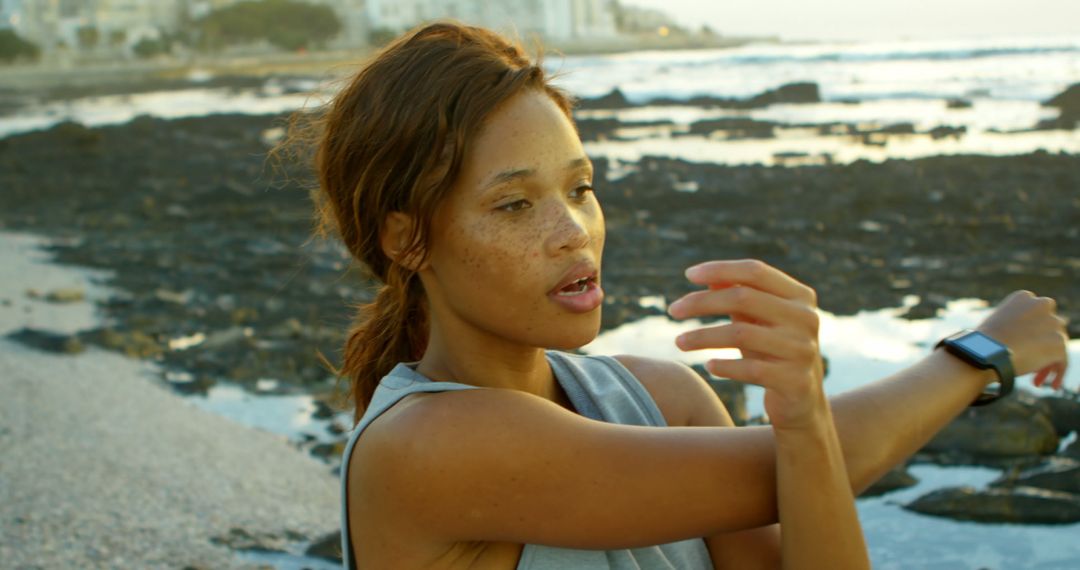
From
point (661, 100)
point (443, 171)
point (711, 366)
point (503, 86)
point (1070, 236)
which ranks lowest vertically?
point (661, 100)

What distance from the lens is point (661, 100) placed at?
33.0 m

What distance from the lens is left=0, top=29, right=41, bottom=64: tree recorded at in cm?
7756

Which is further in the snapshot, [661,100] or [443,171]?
[661,100]

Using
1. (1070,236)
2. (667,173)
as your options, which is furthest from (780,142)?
(1070,236)

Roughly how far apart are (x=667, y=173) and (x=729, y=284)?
14.3 m

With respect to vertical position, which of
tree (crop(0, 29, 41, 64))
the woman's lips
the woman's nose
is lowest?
tree (crop(0, 29, 41, 64))

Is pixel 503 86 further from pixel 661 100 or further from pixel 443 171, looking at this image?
pixel 661 100

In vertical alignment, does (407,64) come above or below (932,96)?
above

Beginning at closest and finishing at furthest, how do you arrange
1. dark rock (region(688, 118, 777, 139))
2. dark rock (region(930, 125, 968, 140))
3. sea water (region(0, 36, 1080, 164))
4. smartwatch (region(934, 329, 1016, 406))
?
smartwatch (region(934, 329, 1016, 406))
sea water (region(0, 36, 1080, 164))
dark rock (region(930, 125, 968, 140))
dark rock (region(688, 118, 777, 139))

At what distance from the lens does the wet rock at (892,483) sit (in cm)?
454

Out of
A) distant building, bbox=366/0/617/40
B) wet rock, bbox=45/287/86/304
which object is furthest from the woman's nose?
distant building, bbox=366/0/617/40

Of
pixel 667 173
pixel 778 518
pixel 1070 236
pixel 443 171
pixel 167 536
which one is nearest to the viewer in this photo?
pixel 778 518

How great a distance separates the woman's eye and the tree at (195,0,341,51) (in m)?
Answer: 92.9

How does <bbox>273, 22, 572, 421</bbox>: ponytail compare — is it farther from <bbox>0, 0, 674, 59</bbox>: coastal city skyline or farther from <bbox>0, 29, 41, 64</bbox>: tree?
<bbox>0, 0, 674, 59</bbox>: coastal city skyline
